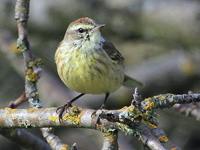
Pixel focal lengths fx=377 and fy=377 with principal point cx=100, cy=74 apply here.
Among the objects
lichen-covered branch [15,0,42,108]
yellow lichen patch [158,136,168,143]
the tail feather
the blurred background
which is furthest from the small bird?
the blurred background

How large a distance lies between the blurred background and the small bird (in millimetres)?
1602

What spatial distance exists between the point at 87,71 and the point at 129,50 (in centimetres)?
386

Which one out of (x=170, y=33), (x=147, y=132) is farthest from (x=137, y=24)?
(x=147, y=132)

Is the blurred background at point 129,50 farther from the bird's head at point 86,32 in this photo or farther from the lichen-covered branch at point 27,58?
the lichen-covered branch at point 27,58

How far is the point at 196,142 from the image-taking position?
21.2 ft

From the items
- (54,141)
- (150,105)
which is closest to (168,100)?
(150,105)

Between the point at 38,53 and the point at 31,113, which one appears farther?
the point at 38,53

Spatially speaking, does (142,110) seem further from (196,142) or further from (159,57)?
(159,57)

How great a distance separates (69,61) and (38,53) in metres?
3.18

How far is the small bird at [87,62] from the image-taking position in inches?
175

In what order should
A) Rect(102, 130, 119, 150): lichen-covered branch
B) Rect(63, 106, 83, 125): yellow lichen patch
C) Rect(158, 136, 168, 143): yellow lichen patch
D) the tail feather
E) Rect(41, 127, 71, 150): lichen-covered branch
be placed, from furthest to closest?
the tail feather < Rect(41, 127, 71, 150): lichen-covered branch < Rect(63, 106, 83, 125): yellow lichen patch < Rect(102, 130, 119, 150): lichen-covered branch < Rect(158, 136, 168, 143): yellow lichen patch

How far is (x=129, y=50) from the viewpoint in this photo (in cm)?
817

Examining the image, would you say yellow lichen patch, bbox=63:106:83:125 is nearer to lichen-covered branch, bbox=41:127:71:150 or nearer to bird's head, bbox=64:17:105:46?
lichen-covered branch, bbox=41:127:71:150

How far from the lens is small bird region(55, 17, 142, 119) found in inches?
175
